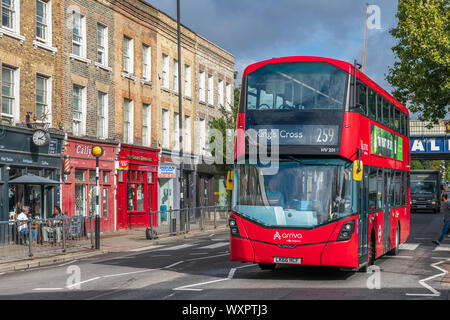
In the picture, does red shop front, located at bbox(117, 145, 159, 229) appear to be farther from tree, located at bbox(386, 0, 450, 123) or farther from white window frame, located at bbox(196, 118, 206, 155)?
tree, located at bbox(386, 0, 450, 123)

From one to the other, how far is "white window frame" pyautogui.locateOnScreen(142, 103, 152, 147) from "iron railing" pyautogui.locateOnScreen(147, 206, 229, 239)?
5325 mm

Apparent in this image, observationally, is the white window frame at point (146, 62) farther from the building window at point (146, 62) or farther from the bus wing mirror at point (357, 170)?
the bus wing mirror at point (357, 170)

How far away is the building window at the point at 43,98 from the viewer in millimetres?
27062

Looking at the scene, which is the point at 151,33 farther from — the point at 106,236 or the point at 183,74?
the point at 106,236

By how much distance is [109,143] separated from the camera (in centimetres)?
3247

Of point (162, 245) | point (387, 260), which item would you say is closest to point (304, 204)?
point (387, 260)

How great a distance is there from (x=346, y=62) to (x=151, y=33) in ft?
81.1

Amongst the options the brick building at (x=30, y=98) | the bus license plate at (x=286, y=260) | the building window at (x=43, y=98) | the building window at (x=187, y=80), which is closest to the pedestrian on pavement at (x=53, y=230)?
the brick building at (x=30, y=98)

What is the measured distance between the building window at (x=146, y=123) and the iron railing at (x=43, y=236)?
44.4 ft

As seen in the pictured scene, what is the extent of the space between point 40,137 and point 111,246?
4978 mm

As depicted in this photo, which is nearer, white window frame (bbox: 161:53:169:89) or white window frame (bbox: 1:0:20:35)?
white window frame (bbox: 1:0:20:35)

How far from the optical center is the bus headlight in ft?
43.5

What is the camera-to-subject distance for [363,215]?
47.3ft

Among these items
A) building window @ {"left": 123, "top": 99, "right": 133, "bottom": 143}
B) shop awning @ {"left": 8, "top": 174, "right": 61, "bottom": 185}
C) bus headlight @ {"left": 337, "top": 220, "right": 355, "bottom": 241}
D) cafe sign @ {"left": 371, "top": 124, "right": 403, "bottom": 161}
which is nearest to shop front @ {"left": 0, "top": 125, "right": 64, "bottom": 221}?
shop awning @ {"left": 8, "top": 174, "right": 61, "bottom": 185}
